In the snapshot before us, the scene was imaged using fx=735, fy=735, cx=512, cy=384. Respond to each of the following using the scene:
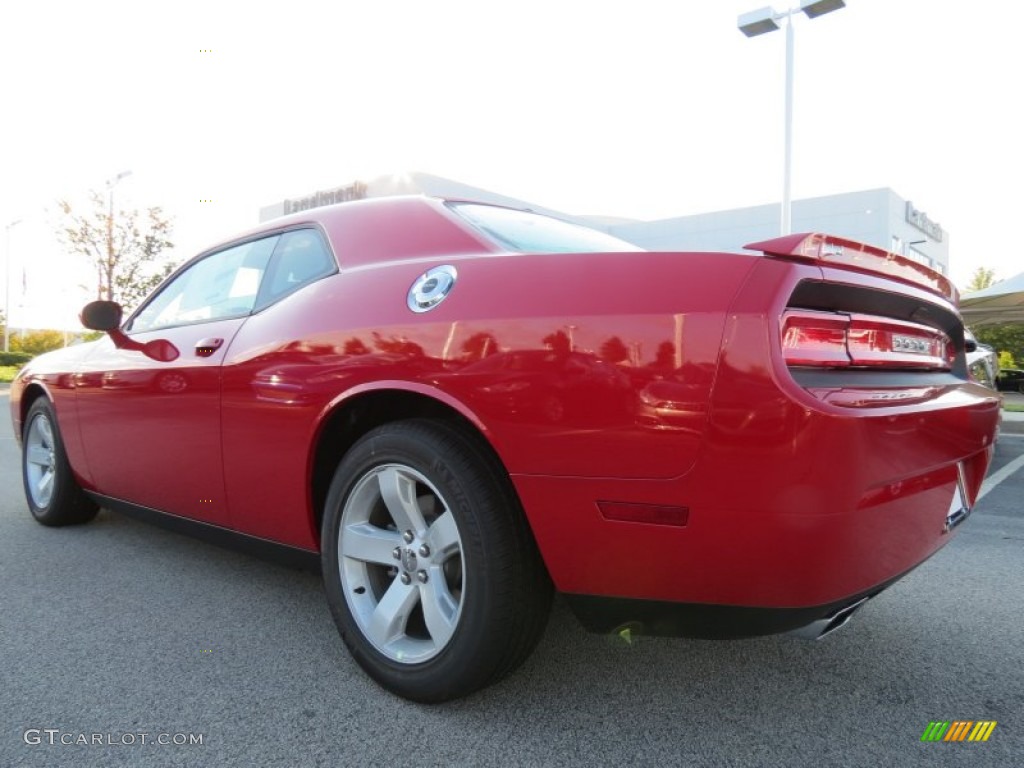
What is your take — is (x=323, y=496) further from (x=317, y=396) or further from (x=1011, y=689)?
(x=1011, y=689)

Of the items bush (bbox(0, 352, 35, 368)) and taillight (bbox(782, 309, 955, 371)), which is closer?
taillight (bbox(782, 309, 955, 371))

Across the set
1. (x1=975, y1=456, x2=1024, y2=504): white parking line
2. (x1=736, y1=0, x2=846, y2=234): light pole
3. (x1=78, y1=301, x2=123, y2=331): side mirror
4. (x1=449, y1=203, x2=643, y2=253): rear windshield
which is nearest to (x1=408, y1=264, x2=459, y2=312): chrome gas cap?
(x1=449, y1=203, x2=643, y2=253): rear windshield

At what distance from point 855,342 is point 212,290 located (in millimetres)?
2553

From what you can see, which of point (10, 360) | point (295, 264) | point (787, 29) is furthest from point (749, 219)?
point (295, 264)

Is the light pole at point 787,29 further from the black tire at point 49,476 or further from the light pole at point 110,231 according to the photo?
the light pole at point 110,231

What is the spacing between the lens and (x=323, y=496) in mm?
2414

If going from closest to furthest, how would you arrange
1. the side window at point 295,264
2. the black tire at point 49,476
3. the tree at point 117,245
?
the side window at point 295,264
the black tire at point 49,476
the tree at point 117,245

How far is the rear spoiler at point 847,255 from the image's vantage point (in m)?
1.71

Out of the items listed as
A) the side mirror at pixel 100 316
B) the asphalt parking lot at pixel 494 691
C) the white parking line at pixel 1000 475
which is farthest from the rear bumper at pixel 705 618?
the white parking line at pixel 1000 475

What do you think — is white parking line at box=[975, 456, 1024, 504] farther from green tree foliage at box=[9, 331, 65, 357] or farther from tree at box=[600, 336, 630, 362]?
green tree foliage at box=[9, 331, 65, 357]

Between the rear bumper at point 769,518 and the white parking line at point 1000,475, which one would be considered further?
the white parking line at point 1000,475

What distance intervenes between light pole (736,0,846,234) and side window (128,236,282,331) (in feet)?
35.5

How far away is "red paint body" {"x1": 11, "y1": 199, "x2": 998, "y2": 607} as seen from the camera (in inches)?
60.9

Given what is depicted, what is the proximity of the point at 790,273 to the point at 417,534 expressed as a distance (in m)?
1.19
